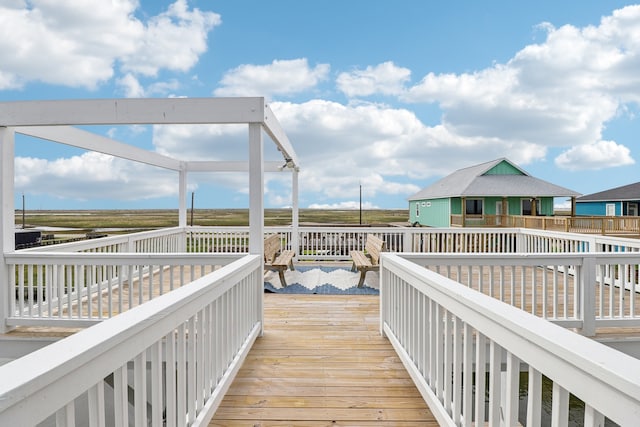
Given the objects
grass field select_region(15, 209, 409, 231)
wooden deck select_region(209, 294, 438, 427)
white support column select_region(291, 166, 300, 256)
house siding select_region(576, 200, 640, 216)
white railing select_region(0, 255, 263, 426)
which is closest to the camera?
white railing select_region(0, 255, 263, 426)

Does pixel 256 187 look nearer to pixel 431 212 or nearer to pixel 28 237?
pixel 28 237

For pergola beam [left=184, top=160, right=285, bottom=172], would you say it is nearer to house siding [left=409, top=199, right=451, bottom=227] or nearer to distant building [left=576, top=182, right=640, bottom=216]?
house siding [left=409, top=199, right=451, bottom=227]

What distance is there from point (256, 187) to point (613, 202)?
26.3 meters

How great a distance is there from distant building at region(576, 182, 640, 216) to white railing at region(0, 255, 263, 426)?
24.9 meters

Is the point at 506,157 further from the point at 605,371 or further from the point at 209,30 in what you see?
the point at 605,371

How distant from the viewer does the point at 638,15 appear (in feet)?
26.0

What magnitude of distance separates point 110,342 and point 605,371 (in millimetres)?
1408

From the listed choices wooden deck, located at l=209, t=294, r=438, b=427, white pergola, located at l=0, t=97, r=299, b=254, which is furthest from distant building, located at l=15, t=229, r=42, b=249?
wooden deck, located at l=209, t=294, r=438, b=427

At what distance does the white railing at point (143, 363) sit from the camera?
88 cm

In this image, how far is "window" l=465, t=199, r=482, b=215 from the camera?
1991cm

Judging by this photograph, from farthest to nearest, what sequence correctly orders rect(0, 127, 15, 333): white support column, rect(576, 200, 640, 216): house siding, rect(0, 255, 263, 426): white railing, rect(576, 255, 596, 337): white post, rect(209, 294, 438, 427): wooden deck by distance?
1. rect(576, 200, 640, 216): house siding
2. rect(0, 127, 15, 333): white support column
3. rect(576, 255, 596, 337): white post
4. rect(209, 294, 438, 427): wooden deck
5. rect(0, 255, 263, 426): white railing

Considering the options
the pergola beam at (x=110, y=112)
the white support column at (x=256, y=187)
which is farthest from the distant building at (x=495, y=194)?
the pergola beam at (x=110, y=112)

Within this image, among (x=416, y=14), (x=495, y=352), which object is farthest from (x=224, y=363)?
(x=416, y=14)

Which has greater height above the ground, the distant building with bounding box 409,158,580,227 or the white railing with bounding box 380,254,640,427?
the distant building with bounding box 409,158,580,227
